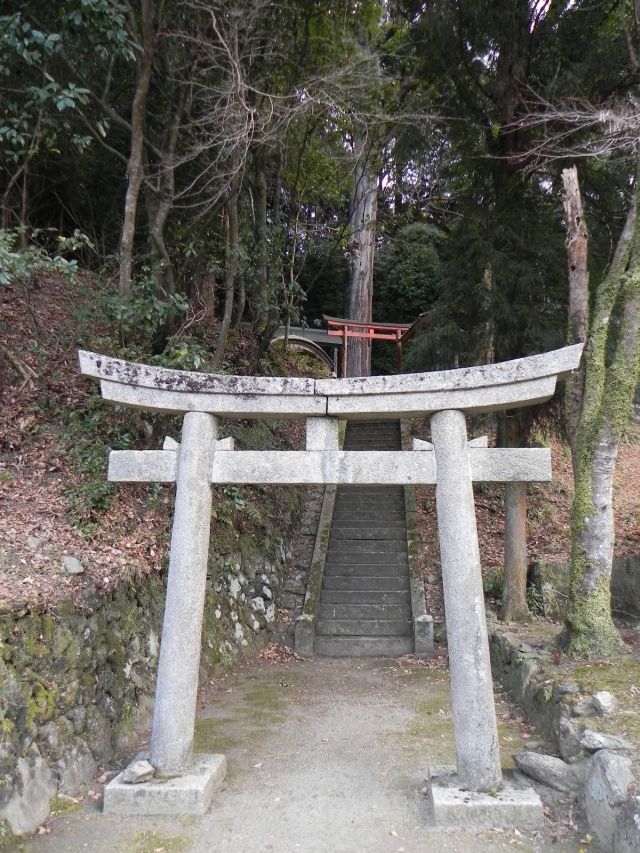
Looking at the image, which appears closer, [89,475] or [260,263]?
[89,475]

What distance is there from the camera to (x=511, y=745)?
541 centimetres

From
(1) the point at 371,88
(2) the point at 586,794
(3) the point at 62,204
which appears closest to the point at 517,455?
(2) the point at 586,794

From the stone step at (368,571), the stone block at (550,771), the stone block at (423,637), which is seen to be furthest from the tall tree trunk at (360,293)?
the stone block at (550,771)

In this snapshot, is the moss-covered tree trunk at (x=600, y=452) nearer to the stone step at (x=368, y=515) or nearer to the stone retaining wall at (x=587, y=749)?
the stone retaining wall at (x=587, y=749)

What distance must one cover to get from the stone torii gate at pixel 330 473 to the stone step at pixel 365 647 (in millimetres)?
3980

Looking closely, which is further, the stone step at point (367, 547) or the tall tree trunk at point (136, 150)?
the stone step at point (367, 547)

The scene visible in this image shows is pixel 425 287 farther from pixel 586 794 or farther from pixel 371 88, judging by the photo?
pixel 586 794

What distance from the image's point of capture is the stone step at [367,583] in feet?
30.9

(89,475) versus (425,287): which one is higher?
(425,287)

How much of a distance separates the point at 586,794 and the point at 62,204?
487 inches

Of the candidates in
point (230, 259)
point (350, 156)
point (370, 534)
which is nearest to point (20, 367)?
point (230, 259)

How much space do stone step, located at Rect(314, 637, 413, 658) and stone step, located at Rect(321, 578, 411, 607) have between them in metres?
0.69

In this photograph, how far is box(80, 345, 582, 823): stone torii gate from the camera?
4.16 m

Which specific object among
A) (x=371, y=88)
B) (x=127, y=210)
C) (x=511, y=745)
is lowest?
(x=511, y=745)
